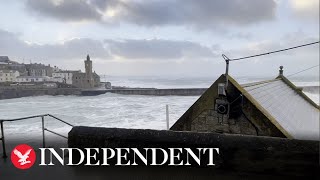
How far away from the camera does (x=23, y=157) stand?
5.12 m

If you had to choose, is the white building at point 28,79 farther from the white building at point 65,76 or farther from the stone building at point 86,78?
the stone building at point 86,78

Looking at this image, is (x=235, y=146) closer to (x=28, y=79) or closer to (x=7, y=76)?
(x=28, y=79)

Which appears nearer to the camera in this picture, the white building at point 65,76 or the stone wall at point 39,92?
the stone wall at point 39,92

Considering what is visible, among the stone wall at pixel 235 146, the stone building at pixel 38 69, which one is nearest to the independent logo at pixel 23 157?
the stone wall at pixel 235 146

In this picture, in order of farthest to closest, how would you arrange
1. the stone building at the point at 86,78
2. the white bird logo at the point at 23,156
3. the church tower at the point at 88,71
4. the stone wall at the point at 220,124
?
the stone building at the point at 86,78, the church tower at the point at 88,71, the stone wall at the point at 220,124, the white bird logo at the point at 23,156

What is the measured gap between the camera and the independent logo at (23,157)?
483cm

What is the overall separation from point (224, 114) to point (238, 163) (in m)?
4.58

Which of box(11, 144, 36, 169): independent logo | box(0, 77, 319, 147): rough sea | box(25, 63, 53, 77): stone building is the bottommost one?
box(0, 77, 319, 147): rough sea

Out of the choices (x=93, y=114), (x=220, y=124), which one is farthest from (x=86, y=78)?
(x=220, y=124)

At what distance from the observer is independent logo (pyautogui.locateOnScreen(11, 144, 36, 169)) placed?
15.9 ft

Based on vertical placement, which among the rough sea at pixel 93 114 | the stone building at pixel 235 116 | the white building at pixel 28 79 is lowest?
the rough sea at pixel 93 114

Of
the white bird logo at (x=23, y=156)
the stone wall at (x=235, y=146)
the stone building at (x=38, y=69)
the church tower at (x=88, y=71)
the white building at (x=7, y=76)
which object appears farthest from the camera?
the stone building at (x=38, y=69)

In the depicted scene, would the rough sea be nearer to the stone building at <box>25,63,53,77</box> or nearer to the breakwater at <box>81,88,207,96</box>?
the breakwater at <box>81,88,207,96</box>

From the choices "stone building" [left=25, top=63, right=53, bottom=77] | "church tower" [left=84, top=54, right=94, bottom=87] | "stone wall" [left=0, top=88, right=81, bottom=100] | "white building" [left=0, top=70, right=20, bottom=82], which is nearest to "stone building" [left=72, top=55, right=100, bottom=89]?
"church tower" [left=84, top=54, right=94, bottom=87]
